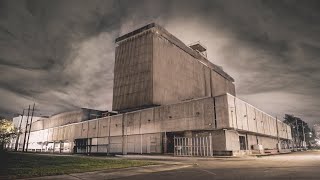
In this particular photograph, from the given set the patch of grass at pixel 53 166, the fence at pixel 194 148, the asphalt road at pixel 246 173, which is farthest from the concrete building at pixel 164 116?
the patch of grass at pixel 53 166

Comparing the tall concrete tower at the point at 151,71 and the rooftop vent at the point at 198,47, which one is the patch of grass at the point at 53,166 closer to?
the tall concrete tower at the point at 151,71

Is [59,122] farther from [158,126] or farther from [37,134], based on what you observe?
[158,126]

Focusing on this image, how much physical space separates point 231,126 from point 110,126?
26616 mm

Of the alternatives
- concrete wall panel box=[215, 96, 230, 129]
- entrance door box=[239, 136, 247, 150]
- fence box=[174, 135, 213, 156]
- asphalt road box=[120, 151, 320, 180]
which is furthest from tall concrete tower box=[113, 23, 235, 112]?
asphalt road box=[120, 151, 320, 180]

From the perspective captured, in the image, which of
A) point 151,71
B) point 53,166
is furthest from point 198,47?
point 53,166

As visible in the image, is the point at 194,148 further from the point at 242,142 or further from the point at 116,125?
the point at 116,125

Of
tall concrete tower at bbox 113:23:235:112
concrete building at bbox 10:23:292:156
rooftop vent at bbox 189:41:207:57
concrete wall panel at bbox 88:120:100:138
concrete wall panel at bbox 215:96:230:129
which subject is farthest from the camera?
rooftop vent at bbox 189:41:207:57

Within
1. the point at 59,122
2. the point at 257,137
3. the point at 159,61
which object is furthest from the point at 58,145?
the point at 257,137

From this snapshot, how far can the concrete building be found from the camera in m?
33.9

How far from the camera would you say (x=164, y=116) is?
129ft

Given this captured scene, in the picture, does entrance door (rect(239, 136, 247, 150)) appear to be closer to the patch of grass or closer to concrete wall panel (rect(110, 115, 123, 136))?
concrete wall panel (rect(110, 115, 123, 136))

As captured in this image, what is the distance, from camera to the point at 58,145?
6781 cm

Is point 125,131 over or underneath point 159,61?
underneath

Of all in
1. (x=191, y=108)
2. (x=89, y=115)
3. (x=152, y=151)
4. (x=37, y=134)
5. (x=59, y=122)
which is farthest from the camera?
(x=37, y=134)
